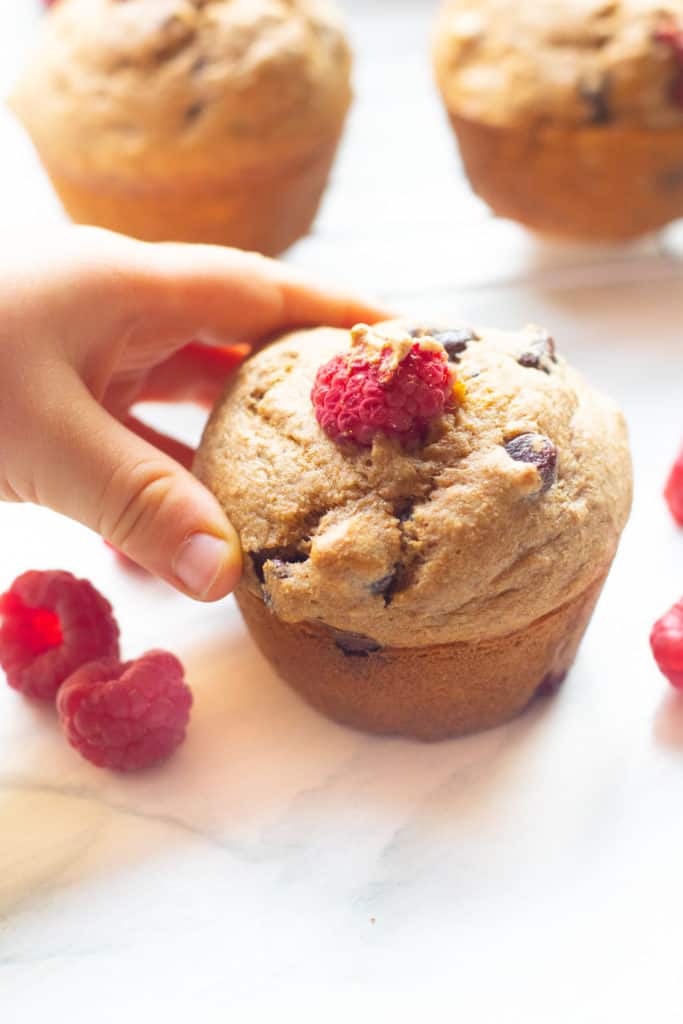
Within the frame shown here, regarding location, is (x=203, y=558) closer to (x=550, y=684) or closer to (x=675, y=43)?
(x=550, y=684)

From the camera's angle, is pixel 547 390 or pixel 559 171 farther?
pixel 559 171

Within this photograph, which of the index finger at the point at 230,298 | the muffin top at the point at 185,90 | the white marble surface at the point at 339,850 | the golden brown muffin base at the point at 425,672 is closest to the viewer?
the white marble surface at the point at 339,850

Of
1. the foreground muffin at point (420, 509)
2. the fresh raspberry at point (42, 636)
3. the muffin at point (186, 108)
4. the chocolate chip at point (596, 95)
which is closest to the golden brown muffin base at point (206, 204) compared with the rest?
the muffin at point (186, 108)

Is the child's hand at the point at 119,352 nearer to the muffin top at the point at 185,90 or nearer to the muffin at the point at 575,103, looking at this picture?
the muffin top at the point at 185,90

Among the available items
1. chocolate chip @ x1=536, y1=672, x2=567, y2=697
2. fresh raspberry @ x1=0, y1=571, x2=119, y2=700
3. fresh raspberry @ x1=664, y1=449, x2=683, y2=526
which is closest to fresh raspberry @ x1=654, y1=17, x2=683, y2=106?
fresh raspberry @ x1=664, y1=449, x2=683, y2=526

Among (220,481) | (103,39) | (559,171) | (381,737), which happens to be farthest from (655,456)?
(103,39)

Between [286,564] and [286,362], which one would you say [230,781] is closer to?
[286,564]
